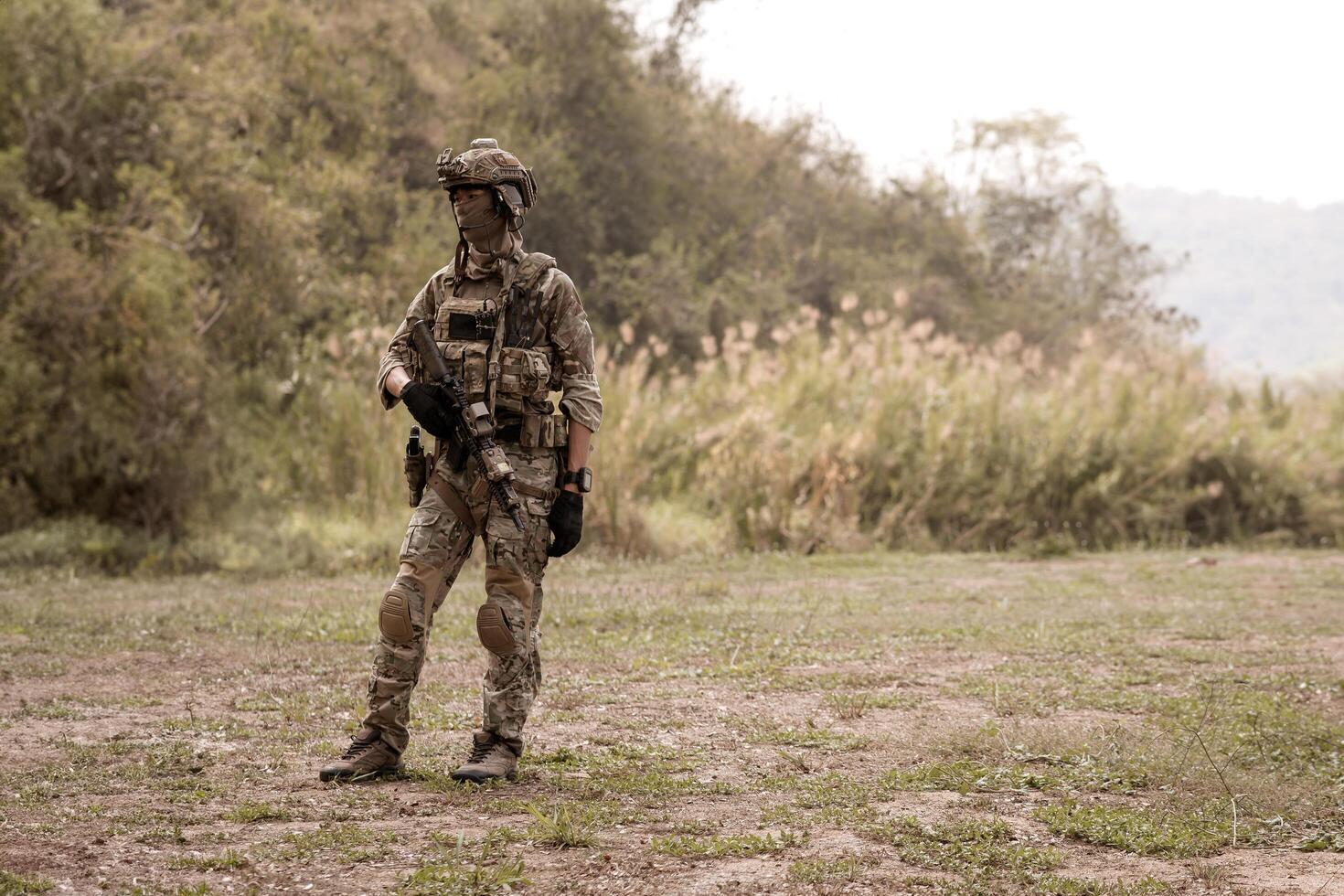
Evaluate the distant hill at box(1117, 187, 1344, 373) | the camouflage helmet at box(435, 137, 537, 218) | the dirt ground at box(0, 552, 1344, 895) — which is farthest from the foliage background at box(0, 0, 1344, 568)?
the distant hill at box(1117, 187, 1344, 373)

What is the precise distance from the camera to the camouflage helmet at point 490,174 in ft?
16.6

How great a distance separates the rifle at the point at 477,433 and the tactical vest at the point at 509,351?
0.16 feet

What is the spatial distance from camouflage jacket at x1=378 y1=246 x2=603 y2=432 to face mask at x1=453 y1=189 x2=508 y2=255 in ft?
0.22

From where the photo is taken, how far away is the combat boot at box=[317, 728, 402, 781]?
4984 millimetres

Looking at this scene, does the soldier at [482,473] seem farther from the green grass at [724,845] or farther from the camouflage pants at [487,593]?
the green grass at [724,845]

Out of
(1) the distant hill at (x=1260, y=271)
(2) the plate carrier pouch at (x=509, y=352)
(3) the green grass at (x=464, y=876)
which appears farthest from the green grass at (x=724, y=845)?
(1) the distant hill at (x=1260, y=271)

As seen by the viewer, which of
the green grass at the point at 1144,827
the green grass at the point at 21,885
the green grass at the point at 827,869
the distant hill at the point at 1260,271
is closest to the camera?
the green grass at the point at 21,885

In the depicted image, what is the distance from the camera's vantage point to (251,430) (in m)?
14.7

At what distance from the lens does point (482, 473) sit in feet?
16.4

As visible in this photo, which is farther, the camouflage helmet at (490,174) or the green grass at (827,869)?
the camouflage helmet at (490,174)

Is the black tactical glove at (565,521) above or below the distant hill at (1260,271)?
below

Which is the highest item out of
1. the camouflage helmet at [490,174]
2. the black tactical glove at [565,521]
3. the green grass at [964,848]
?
the camouflage helmet at [490,174]

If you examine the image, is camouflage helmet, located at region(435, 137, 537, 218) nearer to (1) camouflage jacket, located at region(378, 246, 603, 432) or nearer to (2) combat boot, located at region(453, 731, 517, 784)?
(1) camouflage jacket, located at region(378, 246, 603, 432)

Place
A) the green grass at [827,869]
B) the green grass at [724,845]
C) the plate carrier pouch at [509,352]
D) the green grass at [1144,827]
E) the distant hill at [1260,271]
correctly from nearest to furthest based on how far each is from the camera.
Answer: the green grass at [827,869] → the green grass at [724,845] → the green grass at [1144,827] → the plate carrier pouch at [509,352] → the distant hill at [1260,271]
